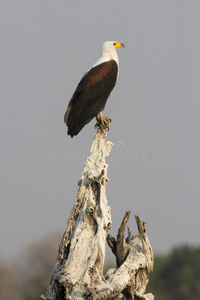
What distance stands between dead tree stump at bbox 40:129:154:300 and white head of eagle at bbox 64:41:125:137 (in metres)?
0.96

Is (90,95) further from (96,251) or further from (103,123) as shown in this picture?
(96,251)

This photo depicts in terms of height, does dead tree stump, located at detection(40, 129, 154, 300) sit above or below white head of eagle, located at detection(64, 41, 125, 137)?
below

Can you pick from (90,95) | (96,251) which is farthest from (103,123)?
(96,251)

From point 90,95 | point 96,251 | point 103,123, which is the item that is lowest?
point 96,251

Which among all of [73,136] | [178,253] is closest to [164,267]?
[178,253]

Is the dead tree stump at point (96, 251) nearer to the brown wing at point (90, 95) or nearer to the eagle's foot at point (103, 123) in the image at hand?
the eagle's foot at point (103, 123)

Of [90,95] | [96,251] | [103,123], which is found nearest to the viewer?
[96,251]

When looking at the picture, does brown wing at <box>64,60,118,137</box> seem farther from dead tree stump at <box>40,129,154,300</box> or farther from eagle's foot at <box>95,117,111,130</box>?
dead tree stump at <box>40,129,154,300</box>

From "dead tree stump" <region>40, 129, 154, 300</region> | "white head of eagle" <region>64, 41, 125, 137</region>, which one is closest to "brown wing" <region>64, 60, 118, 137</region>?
"white head of eagle" <region>64, 41, 125, 137</region>

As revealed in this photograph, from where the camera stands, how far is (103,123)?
8875 mm

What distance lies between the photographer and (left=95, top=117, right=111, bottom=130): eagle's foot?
871cm

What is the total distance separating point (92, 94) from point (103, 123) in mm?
975

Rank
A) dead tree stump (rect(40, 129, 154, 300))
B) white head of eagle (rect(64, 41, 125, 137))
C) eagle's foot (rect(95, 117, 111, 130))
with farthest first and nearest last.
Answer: white head of eagle (rect(64, 41, 125, 137)) → eagle's foot (rect(95, 117, 111, 130)) → dead tree stump (rect(40, 129, 154, 300))

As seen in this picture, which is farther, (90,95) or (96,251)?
(90,95)
